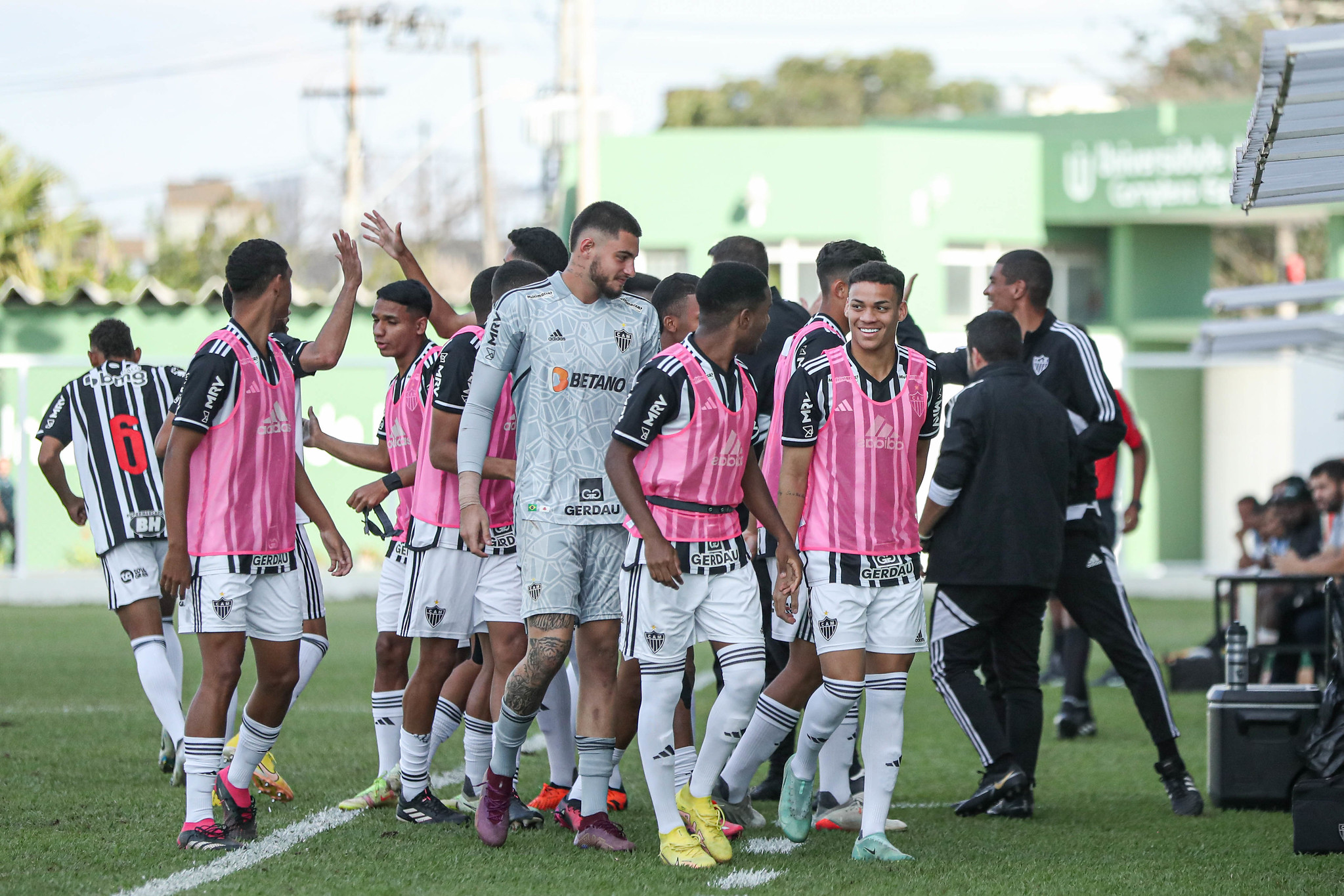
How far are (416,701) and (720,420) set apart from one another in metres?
1.80

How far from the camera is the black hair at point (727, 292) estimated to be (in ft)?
18.9

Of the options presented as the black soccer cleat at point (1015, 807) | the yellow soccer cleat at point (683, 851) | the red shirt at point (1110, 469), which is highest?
the red shirt at point (1110, 469)

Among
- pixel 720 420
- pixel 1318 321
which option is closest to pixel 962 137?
pixel 1318 321

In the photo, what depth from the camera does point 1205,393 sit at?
27.2 metres

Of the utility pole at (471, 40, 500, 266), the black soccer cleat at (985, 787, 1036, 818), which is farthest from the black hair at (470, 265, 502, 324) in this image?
the utility pole at (471, 40, 500, 266)

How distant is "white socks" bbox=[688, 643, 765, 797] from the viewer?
5715 millimetres

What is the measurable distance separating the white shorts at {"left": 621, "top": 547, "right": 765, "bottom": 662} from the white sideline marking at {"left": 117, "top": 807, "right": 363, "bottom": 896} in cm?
149

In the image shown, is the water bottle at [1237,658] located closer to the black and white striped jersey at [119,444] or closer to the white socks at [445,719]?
the white socks at [445,719]

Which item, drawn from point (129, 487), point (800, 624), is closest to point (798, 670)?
point (800, 624)

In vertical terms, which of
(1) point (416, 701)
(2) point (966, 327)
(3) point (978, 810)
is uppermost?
(2) point (966, 327)

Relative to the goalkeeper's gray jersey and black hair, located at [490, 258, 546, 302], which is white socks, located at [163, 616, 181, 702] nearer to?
black hair, located at [490, 258, 546, 302]

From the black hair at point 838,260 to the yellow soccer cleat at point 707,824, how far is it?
220 centimetres

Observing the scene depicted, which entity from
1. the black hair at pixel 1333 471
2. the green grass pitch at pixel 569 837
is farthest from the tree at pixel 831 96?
the green grass pitch at pixel 569 837

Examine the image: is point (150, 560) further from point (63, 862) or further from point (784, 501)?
point (784, 501)
